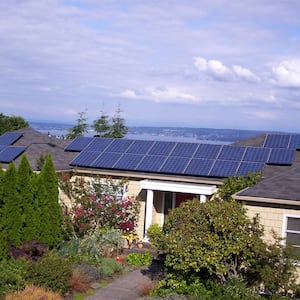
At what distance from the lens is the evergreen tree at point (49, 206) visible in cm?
1557

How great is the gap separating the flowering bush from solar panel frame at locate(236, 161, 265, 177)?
4223 mm

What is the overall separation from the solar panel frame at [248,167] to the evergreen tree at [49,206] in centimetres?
652

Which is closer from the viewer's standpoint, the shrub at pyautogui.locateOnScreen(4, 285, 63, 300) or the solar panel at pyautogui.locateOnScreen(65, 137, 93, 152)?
the shrub at pyautogui.locateOnScreen(4, 285, 63, 300)

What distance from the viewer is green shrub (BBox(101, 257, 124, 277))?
1466 cm

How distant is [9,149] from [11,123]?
2439 cm

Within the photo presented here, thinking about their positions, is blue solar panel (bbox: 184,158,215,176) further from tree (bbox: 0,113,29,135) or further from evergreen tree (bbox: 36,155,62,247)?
tree (bbox: 0,113,29,135)

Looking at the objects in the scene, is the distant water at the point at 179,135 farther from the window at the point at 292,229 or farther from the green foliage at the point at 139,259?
the window at the point at 292,229

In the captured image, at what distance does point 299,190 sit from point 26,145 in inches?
515

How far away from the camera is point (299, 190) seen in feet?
47.0

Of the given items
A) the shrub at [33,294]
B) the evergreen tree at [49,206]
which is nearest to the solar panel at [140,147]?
the evergreen tree at [49,206]

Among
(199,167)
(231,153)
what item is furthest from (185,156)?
(231,153)

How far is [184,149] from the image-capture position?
2100 centimetres


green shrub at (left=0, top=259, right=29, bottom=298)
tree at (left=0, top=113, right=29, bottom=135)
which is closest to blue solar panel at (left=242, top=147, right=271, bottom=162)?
green shrub at (left=0, top=259, right=29, bottom=298)

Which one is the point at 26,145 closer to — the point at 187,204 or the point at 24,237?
the point at 24,237
